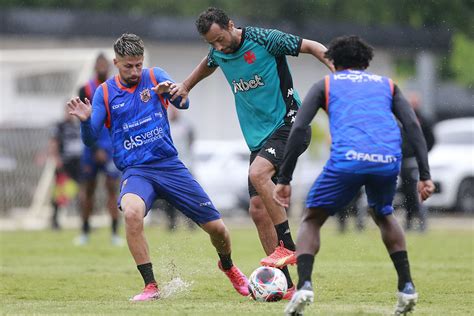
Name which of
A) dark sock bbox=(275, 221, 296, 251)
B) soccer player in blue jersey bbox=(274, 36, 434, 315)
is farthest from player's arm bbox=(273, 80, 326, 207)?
dark sock bbox=(275, 221, 296, 251)

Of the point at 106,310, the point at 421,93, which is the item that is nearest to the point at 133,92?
the point at 106,310

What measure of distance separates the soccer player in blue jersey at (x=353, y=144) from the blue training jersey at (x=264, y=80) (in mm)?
1786

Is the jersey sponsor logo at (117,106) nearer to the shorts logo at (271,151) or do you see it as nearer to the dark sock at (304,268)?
the shorts logo at (271,151)

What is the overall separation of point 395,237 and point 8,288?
4.53 metres

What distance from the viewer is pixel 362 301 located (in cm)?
983

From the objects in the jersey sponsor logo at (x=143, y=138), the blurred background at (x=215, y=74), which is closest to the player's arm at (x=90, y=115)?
the jersey sponsor logo at (x=143, y=138)

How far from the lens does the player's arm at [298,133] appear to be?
8.14 m

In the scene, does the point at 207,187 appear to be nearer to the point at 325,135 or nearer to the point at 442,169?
the point at 325,135

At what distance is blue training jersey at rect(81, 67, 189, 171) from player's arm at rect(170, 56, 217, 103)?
0.07 meters

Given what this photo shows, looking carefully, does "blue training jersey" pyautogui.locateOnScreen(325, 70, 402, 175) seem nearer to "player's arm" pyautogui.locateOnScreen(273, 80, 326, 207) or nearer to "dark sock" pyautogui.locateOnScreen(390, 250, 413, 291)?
"player's arm" pyautogui.locateOnScreen(273, 80, 326, 207)

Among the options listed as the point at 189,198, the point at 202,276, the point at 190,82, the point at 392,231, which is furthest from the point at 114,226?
the point at 392,231

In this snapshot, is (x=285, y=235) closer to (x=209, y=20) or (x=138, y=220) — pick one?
(x=138, y=220)

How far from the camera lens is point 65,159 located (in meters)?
22.5

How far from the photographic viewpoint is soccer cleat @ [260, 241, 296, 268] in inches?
389
